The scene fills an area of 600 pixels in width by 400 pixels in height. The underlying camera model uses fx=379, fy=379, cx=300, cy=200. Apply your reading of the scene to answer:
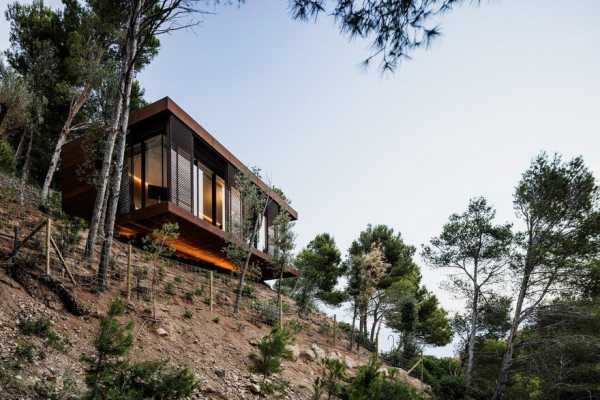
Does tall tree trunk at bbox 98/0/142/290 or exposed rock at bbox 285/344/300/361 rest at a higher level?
tall tree trunk at bbox 98/0/142/290

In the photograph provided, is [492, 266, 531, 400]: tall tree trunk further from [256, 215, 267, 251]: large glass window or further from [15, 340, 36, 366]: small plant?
[15, 340, 36, 366]: small plant

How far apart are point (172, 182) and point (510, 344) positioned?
13317 millimetres

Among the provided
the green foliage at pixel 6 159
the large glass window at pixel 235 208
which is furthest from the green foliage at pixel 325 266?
the green foliage at pixel 6 159

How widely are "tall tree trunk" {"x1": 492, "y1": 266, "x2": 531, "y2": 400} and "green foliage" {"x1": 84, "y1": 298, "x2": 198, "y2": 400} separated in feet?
41.1

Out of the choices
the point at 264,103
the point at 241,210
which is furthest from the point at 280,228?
the point at 264,103

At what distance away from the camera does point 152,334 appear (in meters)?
7.05

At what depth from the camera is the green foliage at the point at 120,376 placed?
155 inches

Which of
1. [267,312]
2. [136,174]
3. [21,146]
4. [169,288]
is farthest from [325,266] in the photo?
[21,146]

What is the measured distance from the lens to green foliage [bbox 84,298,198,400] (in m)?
3.94

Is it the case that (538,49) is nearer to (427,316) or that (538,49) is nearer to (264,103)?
(427,316)

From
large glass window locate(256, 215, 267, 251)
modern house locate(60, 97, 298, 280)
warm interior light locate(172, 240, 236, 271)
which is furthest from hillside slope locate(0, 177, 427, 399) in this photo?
large glass window locate(256, 215, 267, 251)

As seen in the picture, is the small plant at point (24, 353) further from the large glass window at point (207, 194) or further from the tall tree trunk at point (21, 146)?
the tall tree trunk at point (21, 146)

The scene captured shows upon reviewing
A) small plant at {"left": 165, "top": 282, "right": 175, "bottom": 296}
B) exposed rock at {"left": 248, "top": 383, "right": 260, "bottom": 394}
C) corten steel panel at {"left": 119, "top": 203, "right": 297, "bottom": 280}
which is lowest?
exposed rock at {"left": 248, "top": 383, "right": 260, "bottom": 394}

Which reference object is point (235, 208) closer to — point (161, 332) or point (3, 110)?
point (3, 110)
